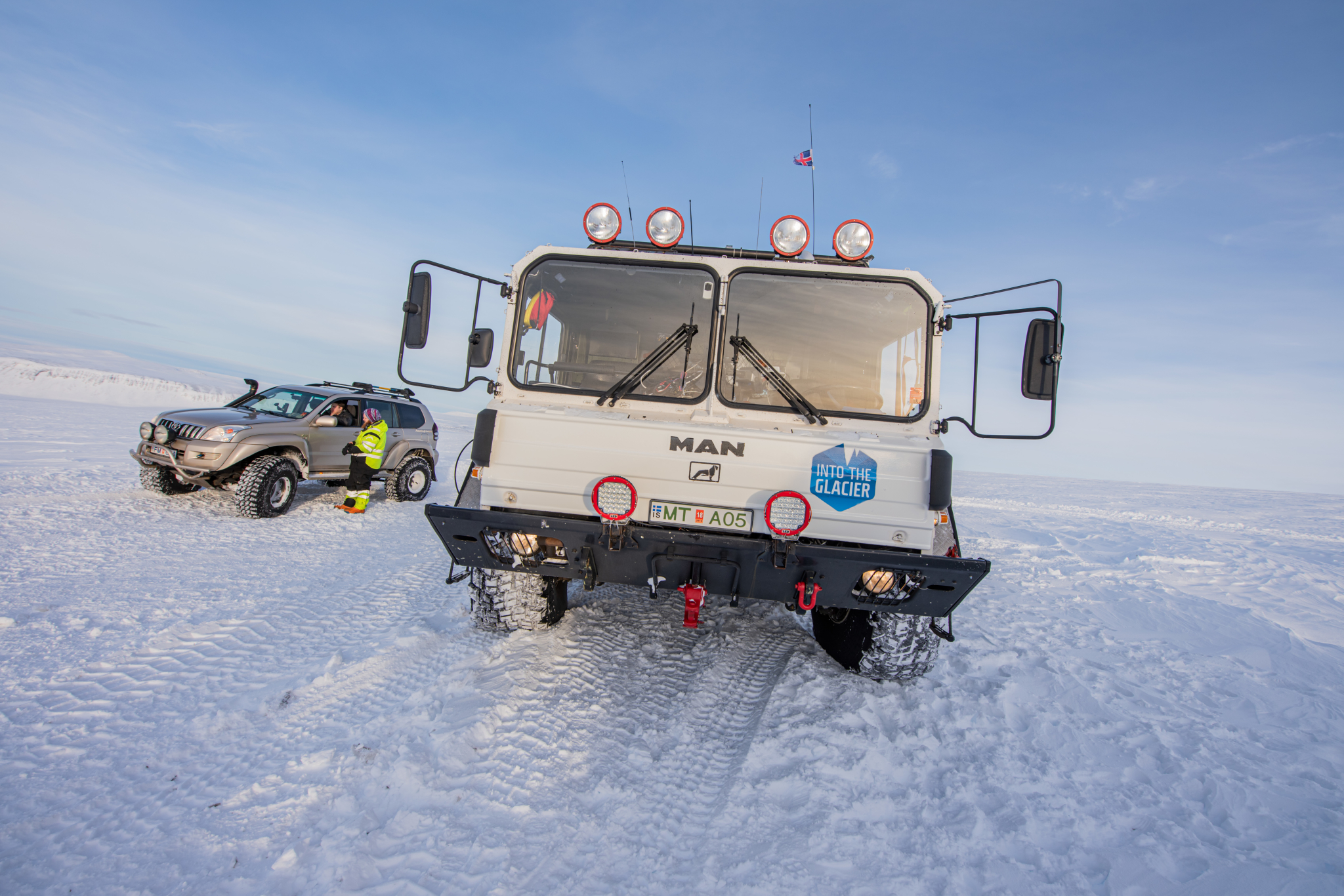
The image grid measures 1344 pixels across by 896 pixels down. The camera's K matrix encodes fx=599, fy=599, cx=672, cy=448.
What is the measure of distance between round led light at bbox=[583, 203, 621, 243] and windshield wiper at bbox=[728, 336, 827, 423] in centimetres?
109

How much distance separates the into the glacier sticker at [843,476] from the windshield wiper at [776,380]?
355 mm

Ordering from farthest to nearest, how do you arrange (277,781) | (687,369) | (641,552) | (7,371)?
(7,371)
(687,369)
(641,552)
(277,781)

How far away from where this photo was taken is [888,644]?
374 centimetres

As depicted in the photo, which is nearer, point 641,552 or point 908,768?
point 908,768

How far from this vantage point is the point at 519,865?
7.12 feet

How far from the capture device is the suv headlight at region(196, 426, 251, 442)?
24.1 ft

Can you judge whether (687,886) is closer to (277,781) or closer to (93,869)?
(277,781)

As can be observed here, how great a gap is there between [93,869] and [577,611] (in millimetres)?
3071

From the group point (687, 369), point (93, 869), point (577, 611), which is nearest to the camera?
point (93, 869)

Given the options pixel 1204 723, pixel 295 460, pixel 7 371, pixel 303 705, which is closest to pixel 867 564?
pixel 1204 723

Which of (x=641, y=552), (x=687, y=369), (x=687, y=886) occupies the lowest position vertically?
(x=687, y=886)

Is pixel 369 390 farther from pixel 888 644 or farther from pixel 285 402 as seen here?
pixel 888 644

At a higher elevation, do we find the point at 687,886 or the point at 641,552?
the point at 641,552

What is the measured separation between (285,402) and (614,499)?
25.7 ft
